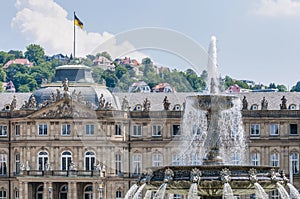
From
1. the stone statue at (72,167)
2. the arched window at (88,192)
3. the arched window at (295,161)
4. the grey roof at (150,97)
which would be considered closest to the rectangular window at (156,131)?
the grey roof at (150,97)

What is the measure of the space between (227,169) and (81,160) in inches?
Answer: 2524

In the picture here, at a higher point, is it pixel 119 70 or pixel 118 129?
pixel 119 70

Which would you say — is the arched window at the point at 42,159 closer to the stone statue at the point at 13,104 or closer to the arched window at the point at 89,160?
the arched window at the point at 89,160

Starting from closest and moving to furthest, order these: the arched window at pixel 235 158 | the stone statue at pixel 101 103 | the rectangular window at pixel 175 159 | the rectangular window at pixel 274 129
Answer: the arched window at pixel 235 158, the rectangular window at pixel 175 159, the stone statue at pixel 101 103, the rectangular window at pixel 274 129

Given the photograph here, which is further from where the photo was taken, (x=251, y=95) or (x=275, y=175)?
(x=251, y=95)

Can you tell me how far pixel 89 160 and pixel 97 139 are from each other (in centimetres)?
227

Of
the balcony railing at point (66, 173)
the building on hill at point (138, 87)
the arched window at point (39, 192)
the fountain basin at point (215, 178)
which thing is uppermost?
the building on hill at point (138, 87)

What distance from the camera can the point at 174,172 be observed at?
62.5m

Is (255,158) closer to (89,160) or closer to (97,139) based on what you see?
(97,139)

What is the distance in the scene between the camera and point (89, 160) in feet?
409

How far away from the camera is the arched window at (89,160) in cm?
12469

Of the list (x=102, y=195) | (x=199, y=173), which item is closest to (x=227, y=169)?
(x=199, y=173)

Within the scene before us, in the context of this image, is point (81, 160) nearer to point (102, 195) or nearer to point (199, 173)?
point (102, 195)

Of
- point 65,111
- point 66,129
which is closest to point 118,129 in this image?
point 66,129
